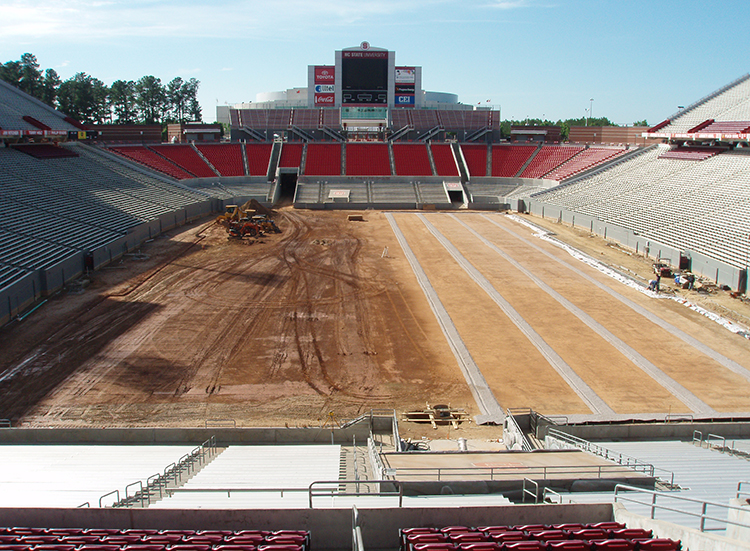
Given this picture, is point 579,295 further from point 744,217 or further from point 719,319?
point 744,217

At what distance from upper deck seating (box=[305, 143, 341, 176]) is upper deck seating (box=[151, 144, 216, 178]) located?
456 inches

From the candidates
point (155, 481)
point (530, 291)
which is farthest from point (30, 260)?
point (530, 291)

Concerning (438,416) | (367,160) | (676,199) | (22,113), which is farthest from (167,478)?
(367,160)

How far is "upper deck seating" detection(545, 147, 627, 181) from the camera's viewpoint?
65750 mm

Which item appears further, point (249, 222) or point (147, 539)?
point (249, 222)

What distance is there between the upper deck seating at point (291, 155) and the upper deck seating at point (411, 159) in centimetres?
1199

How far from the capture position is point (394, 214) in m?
58.2

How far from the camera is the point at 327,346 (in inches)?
920

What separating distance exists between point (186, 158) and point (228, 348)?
5243 cm

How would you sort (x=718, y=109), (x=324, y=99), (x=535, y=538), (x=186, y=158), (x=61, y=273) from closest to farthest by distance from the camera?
(x=535, y=538) → (x=61, y=273) → (x=718, y=109) → (x=186, y=158) → (x=324, y=99)

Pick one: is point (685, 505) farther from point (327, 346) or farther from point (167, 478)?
point (327, 346)

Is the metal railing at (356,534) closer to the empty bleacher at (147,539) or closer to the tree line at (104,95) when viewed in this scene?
the empty bleacher at (147,539)

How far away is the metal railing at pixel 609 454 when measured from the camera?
38.8ft

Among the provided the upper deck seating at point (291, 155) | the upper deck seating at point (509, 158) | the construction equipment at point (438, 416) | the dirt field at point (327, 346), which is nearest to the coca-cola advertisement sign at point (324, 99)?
the upper deck seating at point (291, 155)
